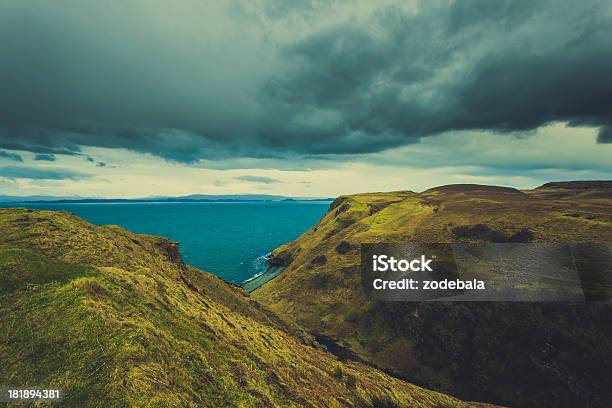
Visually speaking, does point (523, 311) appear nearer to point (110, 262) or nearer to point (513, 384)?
point (513, 384)

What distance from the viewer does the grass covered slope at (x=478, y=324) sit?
A: 67375 millimetres

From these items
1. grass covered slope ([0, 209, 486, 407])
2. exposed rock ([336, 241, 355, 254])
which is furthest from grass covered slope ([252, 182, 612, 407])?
grass covered slope ([0, 209, 486, 407])

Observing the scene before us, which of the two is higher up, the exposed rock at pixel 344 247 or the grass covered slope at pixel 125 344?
the grass covered slope at pixel 125 344

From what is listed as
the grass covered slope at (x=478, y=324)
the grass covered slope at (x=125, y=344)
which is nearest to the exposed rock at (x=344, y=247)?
the grass covered slope at (x=478, y=324)

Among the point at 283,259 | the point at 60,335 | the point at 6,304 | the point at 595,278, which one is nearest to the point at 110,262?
the point at 6,304

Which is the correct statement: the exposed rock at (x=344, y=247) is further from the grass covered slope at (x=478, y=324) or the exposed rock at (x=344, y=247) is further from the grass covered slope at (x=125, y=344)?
the grass covered slope at (x=125, y=344)

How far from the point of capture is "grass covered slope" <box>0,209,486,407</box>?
803 inches

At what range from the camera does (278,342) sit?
45.7 meters

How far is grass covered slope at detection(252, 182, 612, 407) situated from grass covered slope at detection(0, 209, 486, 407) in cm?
3654

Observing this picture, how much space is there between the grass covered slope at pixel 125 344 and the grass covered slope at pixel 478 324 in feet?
120

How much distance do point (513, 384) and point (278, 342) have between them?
189 feet

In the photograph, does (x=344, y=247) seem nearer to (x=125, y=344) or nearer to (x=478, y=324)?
(x=478, y=324)

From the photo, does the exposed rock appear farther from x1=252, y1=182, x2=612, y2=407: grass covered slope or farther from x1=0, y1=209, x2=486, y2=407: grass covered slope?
x1=0, y1=209, x2=486, y2=407: grass covered slope

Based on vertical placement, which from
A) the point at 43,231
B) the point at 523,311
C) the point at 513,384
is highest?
the point at 43,231
